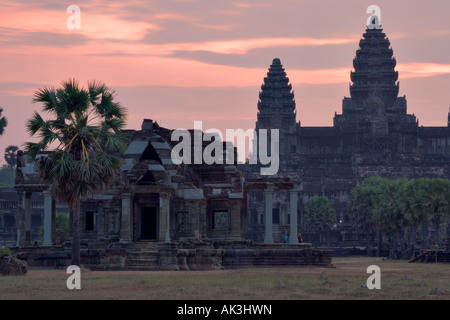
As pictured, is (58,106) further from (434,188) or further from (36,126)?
(434,188)

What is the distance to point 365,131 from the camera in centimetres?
17900

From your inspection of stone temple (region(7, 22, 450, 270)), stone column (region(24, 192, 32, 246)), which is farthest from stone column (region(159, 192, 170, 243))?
stone column (region(24, 192, 32, 246))

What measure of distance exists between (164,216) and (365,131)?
129m

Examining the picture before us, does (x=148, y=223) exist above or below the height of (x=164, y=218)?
below

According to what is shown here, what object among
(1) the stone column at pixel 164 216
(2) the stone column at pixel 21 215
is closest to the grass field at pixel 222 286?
(1) the stone column at pixel 164 216

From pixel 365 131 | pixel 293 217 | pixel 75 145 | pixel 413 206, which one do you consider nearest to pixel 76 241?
pixel 75 145

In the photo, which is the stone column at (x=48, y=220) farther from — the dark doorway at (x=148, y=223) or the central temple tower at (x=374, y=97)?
the central temple tower at (x=374, y=97)

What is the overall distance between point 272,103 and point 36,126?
139 meters

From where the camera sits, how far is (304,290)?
36281 mm

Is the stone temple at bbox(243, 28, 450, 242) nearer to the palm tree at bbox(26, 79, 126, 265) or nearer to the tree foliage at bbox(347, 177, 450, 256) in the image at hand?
the tree foliage at bbox(347, 177, 450, 256)

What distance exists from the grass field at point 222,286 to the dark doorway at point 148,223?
9735 millimetres

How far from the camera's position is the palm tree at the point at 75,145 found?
45062 millimetres

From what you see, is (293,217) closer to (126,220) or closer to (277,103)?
(126,220)
